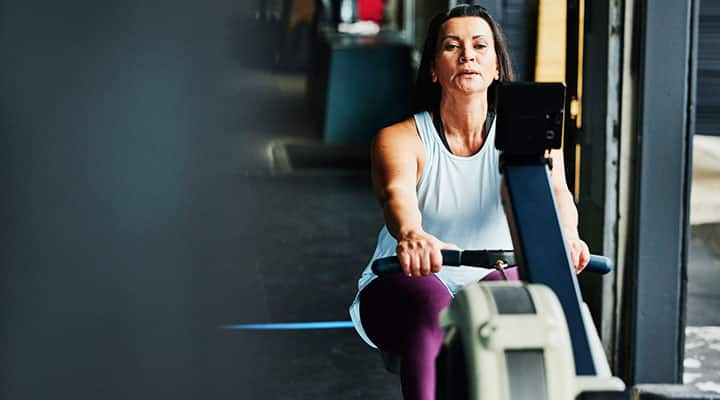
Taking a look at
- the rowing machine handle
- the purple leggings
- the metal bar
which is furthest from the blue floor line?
the metal bar

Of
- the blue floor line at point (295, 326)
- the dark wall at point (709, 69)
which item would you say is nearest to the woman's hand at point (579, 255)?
the dark wall at point (709, 69)

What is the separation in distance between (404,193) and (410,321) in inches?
11.0

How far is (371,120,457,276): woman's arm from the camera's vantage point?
2.04 m

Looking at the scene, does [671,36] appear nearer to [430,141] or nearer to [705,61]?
[705,61]

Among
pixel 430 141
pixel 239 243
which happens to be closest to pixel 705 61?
pixel 430 141

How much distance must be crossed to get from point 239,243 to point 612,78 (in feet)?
9.07

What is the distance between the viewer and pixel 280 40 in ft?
42.7

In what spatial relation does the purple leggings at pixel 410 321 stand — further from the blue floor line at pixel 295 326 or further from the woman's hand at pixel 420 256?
the blue floor line at pixel 295 326

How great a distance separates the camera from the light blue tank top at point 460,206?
2328 millimetres

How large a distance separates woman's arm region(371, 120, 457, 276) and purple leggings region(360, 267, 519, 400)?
11 centimetres

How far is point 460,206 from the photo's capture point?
233 centimetres

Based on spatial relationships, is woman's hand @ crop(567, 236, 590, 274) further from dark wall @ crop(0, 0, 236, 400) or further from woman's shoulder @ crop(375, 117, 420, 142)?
dark wall @ crop(0, 0, 236, 400)

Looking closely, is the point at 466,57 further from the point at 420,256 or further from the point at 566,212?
the point at 420,256

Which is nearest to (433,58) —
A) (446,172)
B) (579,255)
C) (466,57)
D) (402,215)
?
(466,57)
